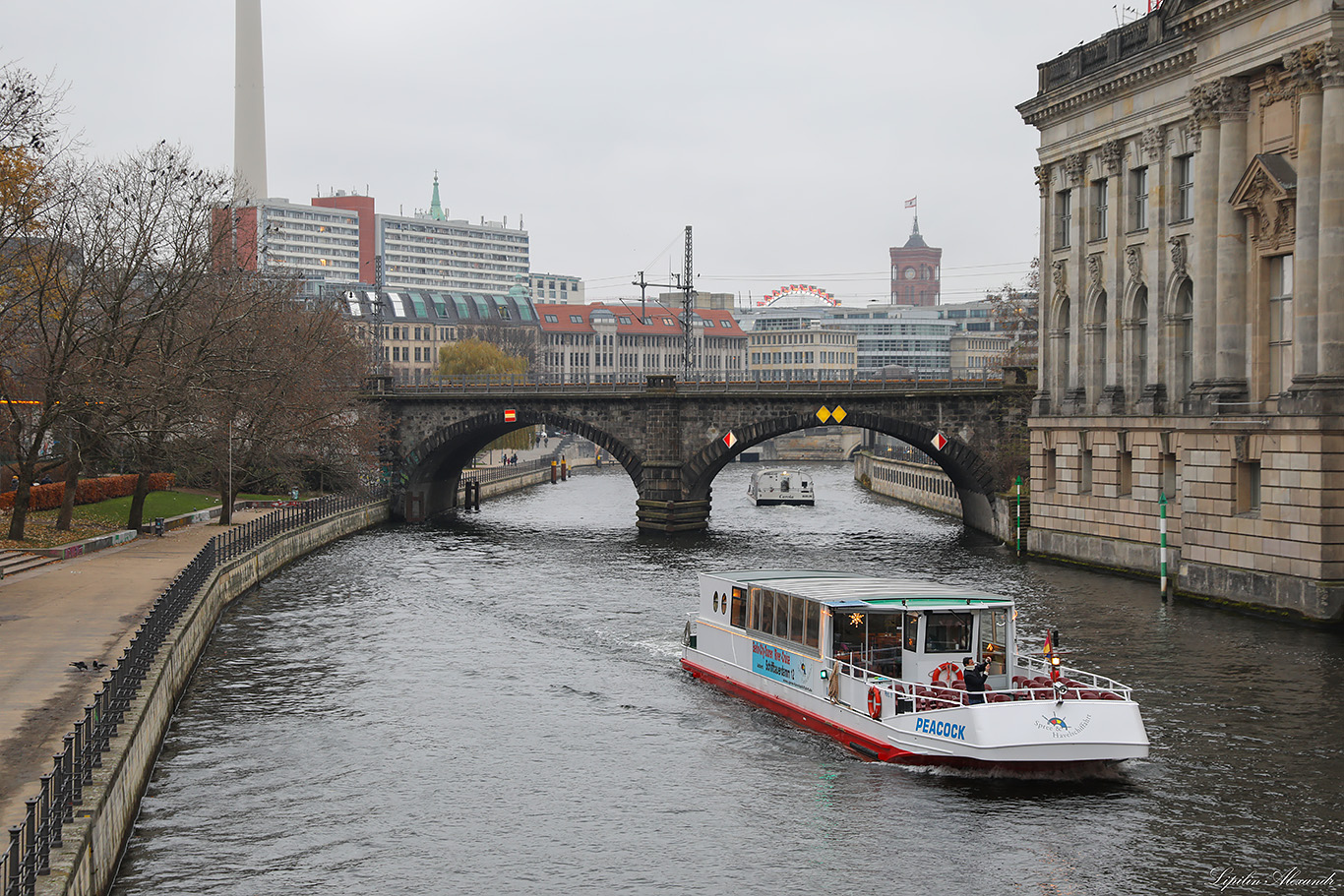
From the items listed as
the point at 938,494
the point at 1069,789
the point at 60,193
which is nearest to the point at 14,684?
the point at 1069,789

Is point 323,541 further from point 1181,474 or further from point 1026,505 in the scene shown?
point 1181,474

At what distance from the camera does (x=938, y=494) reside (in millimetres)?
109062

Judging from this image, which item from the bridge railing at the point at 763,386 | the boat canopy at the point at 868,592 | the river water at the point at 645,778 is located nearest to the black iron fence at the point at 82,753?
the river water at the point at 645,778

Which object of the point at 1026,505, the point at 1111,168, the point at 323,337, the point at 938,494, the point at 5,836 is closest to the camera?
the point at 5,836

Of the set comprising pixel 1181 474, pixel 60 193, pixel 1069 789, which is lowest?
pixel 1069 789

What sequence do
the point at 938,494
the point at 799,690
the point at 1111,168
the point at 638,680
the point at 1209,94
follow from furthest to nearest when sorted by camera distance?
the point at 938,494 < the point at 1111,168 < the point at 1209,94 < the point at 638,680 < the point at 799,690

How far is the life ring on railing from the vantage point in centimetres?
3378

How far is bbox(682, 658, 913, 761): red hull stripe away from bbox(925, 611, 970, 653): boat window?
9.12 ft

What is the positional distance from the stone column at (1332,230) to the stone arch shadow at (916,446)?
34606 millimetres

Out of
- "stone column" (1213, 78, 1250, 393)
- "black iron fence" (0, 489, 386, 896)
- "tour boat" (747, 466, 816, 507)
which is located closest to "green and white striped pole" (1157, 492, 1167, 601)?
"stone column" (1213, 78, 1250, 393)

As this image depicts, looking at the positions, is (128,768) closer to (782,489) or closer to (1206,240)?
(1206,240)

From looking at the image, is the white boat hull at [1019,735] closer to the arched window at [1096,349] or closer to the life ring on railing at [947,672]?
the life ring on railing at [947,672]

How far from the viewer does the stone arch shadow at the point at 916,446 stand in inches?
3314

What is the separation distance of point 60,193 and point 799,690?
38.0 meters
